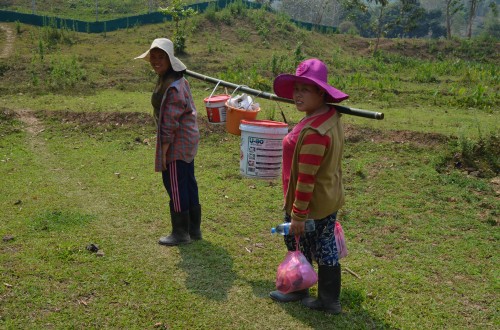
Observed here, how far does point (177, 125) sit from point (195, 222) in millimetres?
1007

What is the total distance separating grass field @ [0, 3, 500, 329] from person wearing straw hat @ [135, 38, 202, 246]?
1.20 ft

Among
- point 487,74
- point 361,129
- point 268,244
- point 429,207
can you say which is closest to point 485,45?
point 487,74

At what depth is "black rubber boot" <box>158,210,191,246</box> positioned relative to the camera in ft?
14.6

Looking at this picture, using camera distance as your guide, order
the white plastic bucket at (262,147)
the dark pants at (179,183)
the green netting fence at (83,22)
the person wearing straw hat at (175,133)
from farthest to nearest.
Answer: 1. the green netting fence at (83,22)
2. the dark pants at (179,183)
3. the person wearing straw hat at (175,133)
4. the white plastic bucket at (262,147)

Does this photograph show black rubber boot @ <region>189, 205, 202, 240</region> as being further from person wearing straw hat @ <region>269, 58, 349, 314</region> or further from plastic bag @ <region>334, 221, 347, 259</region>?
plastic bag @ <region>334, 221, 347, 259</region>

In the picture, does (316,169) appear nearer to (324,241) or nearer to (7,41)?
(324,241)

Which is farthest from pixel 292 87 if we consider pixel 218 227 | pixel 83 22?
pixel 83 22

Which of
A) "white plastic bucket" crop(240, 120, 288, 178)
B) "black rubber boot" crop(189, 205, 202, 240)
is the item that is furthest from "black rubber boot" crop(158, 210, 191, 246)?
"white plastic bucket" crop(240, 120, 288, 178)

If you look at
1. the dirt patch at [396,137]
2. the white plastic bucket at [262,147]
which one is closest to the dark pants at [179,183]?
the white plastic bucket at [262,147]

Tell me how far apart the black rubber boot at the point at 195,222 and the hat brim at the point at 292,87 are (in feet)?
5.29

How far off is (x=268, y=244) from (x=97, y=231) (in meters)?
1.63

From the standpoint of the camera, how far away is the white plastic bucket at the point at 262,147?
12.3 feet

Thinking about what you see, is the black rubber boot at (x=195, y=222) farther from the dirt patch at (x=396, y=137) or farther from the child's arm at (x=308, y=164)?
the dirt patch at (x=396, y=137)

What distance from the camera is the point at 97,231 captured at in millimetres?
4797
